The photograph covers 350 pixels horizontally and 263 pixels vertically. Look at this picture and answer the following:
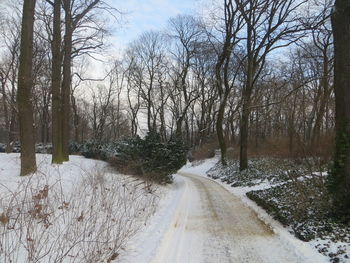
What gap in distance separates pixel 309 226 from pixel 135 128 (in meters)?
33.1

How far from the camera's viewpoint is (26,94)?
9039mm

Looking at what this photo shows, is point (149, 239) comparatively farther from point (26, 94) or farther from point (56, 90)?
point (56, 90)

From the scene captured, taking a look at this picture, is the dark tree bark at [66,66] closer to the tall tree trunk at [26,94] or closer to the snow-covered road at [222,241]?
the tall tree trunk at [26,94]

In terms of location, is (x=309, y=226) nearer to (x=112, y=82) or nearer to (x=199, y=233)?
(x=199, y=233)

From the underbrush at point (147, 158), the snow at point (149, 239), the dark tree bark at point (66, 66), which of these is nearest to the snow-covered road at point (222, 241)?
the snow at point (149, 239)

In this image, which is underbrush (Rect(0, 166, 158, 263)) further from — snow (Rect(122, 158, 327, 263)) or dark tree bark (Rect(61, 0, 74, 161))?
dark tree bark (Rect(61, 0, 74, 161))

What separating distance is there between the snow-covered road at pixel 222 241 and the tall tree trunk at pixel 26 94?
4904 mm

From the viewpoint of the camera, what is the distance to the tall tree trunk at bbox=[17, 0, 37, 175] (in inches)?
353

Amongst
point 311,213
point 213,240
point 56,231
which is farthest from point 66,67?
point 311,213

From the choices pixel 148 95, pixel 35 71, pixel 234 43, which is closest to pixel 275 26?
pixel 234 43

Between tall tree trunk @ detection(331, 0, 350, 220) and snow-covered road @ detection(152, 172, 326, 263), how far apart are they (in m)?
1.70

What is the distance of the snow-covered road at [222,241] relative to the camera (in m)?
4.54

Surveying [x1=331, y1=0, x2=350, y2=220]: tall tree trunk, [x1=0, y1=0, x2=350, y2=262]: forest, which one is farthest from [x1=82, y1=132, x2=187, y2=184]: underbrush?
[x1=331, y1=0, x2=350, y2=220]: tall tree trunk

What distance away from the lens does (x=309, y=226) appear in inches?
221
